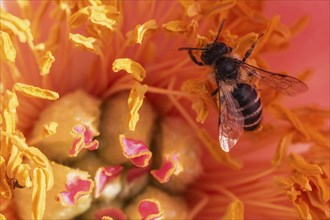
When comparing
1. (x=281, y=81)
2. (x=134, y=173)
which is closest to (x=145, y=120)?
(x=134, y=173)

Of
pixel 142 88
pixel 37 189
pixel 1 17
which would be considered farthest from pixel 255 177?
pixel 1 17

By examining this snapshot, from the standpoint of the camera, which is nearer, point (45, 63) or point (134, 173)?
point (45, 63)

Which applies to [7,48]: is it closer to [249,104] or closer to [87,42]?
[87,42]

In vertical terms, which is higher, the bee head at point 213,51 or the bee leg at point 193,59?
the bee head at point 213,51

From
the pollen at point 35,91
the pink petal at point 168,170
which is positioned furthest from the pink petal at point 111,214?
the pollen at point 35,91

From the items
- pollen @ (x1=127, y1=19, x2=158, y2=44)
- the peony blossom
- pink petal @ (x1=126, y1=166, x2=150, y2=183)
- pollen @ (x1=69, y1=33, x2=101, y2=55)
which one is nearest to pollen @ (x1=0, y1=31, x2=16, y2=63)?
the peony blossom

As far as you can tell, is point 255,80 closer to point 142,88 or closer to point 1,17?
point 142,88

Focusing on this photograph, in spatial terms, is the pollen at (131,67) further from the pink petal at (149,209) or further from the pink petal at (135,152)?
the pink petal at (149,209)
